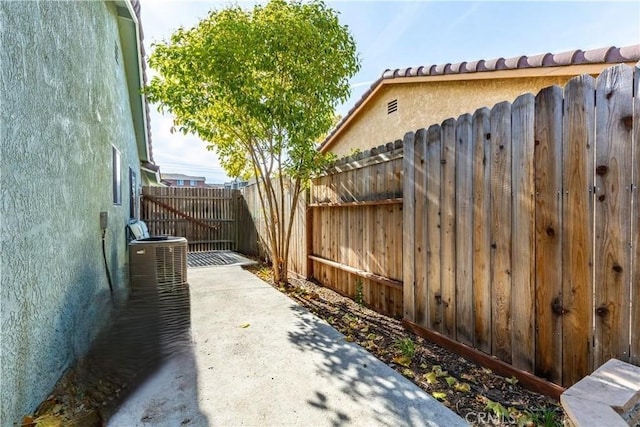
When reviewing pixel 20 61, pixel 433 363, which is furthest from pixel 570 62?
pixel 20 61

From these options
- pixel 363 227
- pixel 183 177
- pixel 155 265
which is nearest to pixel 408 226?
pixel 363 227

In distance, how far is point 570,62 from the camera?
4.28 m

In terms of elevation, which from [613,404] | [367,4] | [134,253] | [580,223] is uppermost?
[367,4]

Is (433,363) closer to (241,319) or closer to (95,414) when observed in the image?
(241,319)

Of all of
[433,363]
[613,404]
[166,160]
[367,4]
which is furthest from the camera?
[166,160]

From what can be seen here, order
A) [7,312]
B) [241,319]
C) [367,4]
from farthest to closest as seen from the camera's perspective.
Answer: [367,4]
[241,319]
[7,312]

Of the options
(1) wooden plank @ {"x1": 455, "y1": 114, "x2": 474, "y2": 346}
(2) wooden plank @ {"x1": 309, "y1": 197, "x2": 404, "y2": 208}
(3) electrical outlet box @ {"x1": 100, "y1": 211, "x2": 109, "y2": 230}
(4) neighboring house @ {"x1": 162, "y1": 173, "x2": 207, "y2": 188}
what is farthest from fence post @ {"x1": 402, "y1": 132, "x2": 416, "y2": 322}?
(4) neighboring house @ {"x1": 162, "y1": 173, "x2": 207, "y2": 188}

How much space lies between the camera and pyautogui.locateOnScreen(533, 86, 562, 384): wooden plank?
6.77 feet

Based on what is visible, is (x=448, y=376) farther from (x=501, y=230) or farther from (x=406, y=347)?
(x=501, y=230)

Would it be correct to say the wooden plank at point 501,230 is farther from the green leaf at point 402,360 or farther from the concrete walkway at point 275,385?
the concrete walkway at point 275,385

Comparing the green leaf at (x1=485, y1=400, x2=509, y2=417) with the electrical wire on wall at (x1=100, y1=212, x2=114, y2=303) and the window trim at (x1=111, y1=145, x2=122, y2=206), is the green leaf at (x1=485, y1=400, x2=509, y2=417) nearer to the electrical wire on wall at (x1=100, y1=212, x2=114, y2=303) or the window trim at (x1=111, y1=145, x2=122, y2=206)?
the electrical wire on wall at (x1=100, y1=212, x2=114, y2=303)

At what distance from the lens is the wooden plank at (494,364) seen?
6.86 ft

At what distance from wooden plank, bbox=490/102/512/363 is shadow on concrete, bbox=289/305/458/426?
2.60 ft

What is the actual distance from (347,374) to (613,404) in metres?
1.60
